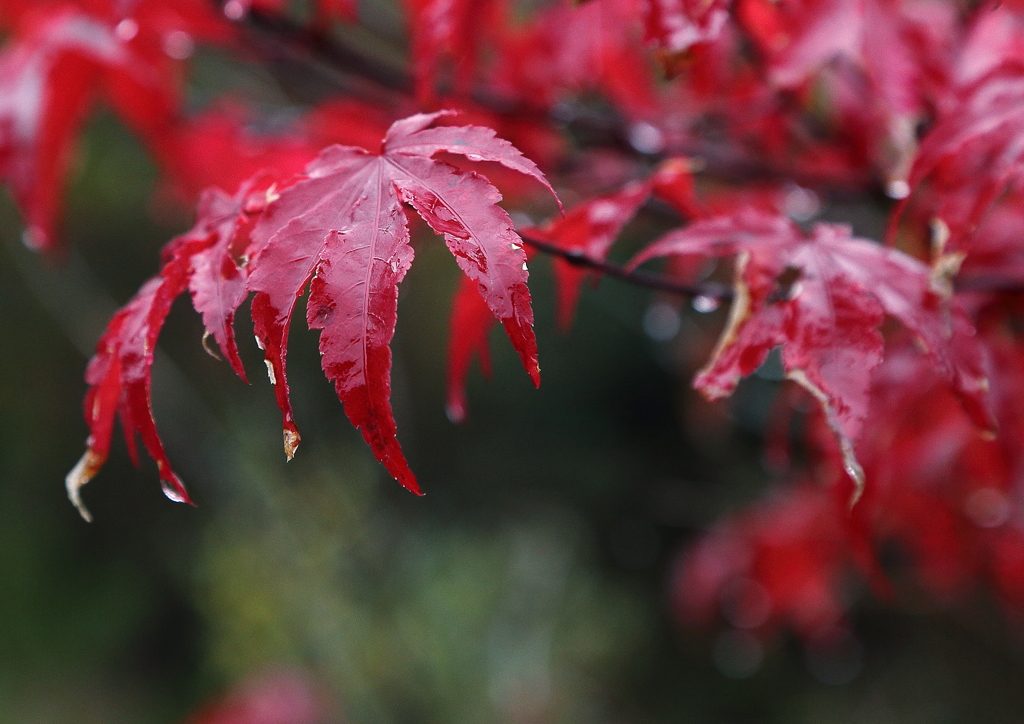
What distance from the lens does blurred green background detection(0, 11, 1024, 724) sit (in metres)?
2.00

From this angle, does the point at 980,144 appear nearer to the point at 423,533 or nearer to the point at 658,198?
the point at 658,198

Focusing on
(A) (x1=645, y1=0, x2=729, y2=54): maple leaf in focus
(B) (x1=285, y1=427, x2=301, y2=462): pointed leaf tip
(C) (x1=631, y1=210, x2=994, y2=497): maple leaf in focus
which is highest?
(A) (x1=645, y1=0, x2=729, y2=54): maple leaf in focus

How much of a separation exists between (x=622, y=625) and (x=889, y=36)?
214cm

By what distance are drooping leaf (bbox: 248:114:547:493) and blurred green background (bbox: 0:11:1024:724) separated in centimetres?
154

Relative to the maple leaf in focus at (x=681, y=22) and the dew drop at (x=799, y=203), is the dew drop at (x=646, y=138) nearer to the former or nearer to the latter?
the dew drop at (x=799, y=203)

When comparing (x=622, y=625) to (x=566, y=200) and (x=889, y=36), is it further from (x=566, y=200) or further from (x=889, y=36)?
(x=889, y=36)

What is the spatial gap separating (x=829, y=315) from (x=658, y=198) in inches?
10.4

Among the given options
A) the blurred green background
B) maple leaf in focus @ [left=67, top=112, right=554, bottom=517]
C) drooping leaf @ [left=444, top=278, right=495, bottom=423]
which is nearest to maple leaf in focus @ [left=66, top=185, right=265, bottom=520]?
maple leaf in focus @ [left=67, top=112, right=554, bottom=517]

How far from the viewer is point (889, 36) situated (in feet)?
2.00

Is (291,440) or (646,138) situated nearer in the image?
(291,440)

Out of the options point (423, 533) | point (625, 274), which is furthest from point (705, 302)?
point (423, 533)

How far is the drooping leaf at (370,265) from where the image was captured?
341 mm

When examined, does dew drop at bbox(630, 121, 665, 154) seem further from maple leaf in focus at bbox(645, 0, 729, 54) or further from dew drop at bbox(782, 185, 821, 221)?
maple leaf in focus at bbox(645, 0, 729, 54)

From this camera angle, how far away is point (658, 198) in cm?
66
